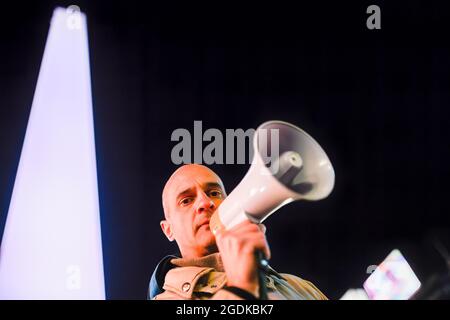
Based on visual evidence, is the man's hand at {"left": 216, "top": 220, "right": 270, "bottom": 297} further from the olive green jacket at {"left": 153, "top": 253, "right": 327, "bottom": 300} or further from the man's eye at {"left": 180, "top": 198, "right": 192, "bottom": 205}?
the man's eye at {"left": 180, "top": 198, "right": 192, "bottom": 205}

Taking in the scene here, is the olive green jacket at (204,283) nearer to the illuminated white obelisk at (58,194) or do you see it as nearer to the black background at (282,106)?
the black background at (282,106)

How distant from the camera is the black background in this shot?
2684mm

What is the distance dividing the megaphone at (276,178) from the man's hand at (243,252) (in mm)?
79

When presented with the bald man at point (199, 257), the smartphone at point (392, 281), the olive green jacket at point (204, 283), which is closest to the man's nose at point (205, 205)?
the bald man at point (199, 257)

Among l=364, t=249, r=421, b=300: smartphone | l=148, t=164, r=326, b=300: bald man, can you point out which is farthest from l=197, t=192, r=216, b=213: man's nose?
l=364, t=249, r=421, b=300: smartphone

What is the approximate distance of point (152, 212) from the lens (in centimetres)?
263

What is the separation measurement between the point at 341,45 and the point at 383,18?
0.28 m

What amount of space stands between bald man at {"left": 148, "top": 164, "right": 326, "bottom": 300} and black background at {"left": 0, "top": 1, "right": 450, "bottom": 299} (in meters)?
0.11

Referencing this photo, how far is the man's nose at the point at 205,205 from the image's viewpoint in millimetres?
2425

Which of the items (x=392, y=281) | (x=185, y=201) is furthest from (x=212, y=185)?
(x=392, y=281)

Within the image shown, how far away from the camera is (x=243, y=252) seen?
1.93 meters

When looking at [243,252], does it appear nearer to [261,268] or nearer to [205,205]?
[261,268]

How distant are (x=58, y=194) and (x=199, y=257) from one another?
745 mm
